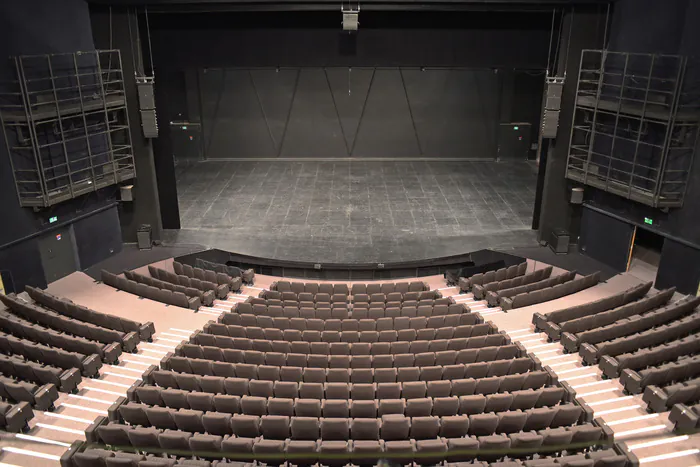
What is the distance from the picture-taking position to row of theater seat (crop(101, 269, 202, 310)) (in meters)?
12.8

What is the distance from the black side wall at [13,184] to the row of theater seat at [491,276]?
34.2 ft

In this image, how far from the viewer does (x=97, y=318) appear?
11578mm

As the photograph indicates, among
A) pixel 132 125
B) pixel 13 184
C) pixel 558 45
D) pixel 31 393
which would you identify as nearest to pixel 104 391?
pixel 31 393

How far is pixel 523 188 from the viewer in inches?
851

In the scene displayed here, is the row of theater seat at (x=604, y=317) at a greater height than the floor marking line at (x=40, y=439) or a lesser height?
greater

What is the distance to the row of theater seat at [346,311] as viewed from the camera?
11.8 meters

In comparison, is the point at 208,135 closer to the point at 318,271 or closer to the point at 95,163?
the point at 95,163

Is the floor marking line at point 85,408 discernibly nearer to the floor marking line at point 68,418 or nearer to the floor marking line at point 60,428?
the floor marking line at point 68,418

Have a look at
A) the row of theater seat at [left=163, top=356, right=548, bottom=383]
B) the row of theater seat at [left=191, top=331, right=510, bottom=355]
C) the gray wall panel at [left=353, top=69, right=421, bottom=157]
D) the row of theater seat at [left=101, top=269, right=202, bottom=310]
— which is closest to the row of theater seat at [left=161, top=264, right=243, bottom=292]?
the row of theater seat at [left=101, top=269, right=202, bottom=310]

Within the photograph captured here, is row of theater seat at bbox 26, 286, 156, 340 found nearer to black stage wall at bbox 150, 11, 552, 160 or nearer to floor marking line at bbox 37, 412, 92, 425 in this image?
floor marking line at bbox 37, 412, 92, 425

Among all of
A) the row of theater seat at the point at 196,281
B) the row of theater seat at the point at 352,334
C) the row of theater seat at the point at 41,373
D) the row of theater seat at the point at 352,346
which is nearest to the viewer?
the row of theater seat at the point at 41,373

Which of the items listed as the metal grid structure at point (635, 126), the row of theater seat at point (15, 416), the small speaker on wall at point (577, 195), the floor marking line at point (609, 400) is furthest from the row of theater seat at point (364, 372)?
the small speaker on wall at point (577, 195)

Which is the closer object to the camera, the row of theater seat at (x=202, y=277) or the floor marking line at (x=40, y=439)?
the floor marking line at (x=40, y=439)

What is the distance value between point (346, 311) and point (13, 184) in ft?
28.3
